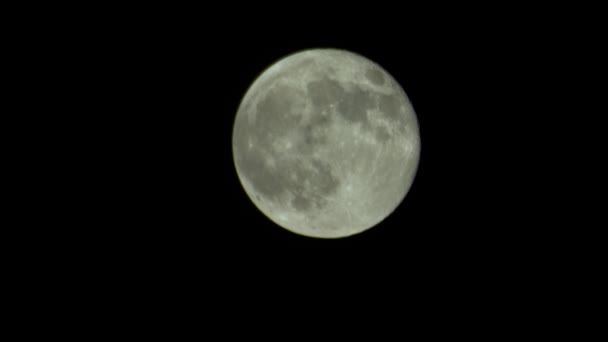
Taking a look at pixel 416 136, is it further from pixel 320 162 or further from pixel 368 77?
pixel 320 162

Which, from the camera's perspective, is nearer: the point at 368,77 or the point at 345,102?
the point at 345,102

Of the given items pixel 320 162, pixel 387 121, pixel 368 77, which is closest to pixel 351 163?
pixel 320 162

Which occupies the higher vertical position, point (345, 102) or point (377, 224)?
point (345, 102)

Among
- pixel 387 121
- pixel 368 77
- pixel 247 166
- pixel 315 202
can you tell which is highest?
pixel 368 77

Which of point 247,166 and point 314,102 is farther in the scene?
point 247,166

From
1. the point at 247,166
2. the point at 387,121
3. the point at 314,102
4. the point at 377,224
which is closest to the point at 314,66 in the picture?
the point at 314,102

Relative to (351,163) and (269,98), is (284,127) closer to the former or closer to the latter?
(269,98)

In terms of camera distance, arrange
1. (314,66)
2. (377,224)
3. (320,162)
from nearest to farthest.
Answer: (320,162)
(314,66)
(377,224)

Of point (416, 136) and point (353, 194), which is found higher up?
point (416, 136)

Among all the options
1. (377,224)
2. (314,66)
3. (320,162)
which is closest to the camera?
(320,162)
